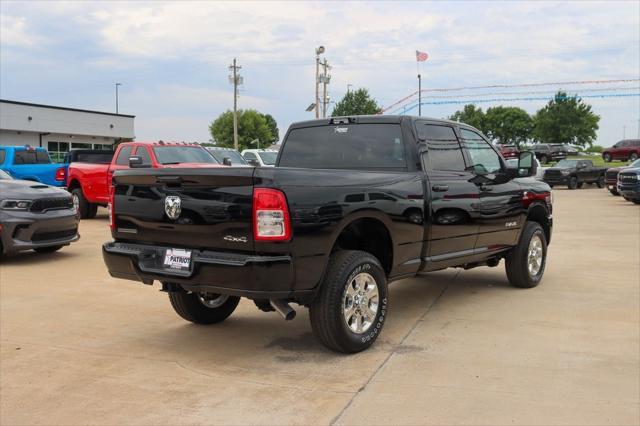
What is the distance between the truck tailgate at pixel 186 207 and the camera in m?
4.30

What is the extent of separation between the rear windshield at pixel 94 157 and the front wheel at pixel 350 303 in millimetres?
12865

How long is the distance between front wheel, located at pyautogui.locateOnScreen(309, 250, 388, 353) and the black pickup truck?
1 cm

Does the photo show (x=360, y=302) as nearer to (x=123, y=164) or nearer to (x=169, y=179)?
(x=169, y=179)

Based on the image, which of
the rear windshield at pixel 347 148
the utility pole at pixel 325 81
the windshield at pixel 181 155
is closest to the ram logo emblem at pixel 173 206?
the rear windshield at pixel 347 148

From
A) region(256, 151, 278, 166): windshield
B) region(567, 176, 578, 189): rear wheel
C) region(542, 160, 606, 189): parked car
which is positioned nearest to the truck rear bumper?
region(256, 151, 278, 166): windshield

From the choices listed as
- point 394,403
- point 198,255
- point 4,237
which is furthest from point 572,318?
point 4,237

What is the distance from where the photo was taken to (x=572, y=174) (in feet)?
111

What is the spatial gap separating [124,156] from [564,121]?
70681mm

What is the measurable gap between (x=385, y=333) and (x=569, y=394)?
5.79 feet

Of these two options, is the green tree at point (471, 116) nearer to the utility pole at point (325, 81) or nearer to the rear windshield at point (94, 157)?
the utility pole at point (325, 81)

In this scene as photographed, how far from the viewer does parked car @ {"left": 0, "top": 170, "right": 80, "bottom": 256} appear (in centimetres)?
872

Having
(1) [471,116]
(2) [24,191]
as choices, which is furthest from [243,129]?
(2) [24,191]

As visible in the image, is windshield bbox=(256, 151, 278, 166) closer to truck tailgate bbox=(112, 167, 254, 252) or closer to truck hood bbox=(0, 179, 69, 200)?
truck hood bbox=(0, 179, 69, 200)

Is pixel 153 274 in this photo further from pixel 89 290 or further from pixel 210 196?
pixel 89 290
